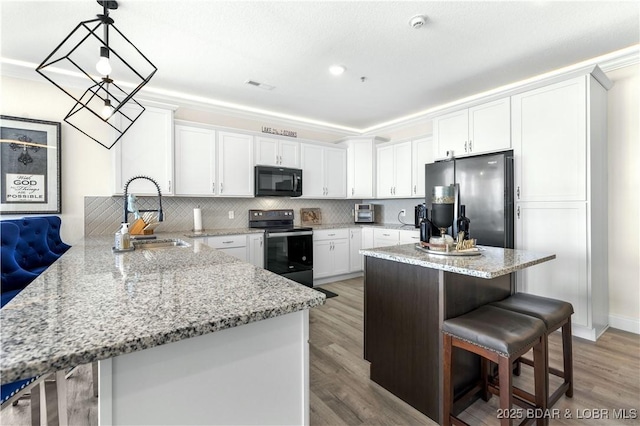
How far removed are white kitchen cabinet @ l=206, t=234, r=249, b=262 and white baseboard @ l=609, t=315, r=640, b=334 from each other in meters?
4.03

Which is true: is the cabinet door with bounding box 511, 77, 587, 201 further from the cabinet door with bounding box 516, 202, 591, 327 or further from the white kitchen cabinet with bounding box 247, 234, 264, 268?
the white kitchen cabinet with bounding box 247, 234, 264, 268

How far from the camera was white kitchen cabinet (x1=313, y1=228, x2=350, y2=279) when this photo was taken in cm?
450

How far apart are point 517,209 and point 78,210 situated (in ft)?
15.6

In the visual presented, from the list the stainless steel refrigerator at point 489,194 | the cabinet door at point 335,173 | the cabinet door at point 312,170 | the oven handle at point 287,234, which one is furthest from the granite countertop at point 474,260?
the cabinet door at point 335,173

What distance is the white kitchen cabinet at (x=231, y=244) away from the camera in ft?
11.8

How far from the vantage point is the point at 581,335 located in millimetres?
2785

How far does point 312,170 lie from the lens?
4805mm

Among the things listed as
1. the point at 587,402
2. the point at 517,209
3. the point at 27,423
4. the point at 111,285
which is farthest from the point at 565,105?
the point at 27,423

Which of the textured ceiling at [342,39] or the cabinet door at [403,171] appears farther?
the cabinet door at [403,171]

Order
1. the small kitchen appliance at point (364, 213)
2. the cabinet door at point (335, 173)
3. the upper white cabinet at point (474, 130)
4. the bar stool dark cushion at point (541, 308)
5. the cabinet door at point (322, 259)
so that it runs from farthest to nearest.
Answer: the small kitchen appliance at point (364, 213) → the cabinet door at point (335, 173) → the cabinet door at point (322, 259) → the upper white cabinet at point (474, 130) → the bar stool dark cushion at point (541, 308)

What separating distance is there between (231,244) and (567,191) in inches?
143

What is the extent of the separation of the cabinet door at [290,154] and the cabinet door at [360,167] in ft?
3.44

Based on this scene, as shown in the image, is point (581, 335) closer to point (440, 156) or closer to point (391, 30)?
point (440, 156)

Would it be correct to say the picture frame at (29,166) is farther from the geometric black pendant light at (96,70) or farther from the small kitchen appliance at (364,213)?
the small kitchen appliance at (364,213)
